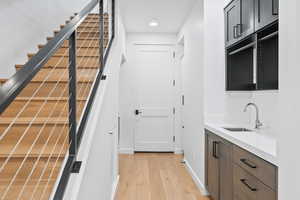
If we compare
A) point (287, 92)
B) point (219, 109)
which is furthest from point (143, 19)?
point (287, 92)

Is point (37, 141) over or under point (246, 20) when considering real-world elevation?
under

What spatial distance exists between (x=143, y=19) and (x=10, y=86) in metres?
3.85

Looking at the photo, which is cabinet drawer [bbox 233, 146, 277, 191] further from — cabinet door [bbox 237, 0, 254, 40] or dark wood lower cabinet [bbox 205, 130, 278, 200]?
cabinet door [bbox 237, 0, 254, 40]

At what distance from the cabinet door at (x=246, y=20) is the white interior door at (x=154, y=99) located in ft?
8.87

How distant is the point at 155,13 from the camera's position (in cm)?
388

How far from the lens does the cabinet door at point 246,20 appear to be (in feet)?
7.24

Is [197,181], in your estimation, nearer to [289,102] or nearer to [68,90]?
[289,102]

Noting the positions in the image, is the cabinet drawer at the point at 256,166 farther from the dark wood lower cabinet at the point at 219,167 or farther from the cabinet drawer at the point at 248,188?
the dark wood lower cabinet at the point at 219,167

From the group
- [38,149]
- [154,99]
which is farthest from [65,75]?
[154,99]

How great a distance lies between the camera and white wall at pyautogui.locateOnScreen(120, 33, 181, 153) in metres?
5.00

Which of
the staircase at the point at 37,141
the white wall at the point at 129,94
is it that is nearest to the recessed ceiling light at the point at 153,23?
the white wall at the point at 129,94

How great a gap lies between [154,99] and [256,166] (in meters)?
3.62

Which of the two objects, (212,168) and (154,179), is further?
(154,179)

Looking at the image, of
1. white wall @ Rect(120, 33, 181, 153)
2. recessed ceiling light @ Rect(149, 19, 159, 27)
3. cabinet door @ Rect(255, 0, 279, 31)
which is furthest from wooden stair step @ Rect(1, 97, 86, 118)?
white wall @ Rect(120, 33, 181, 153)
